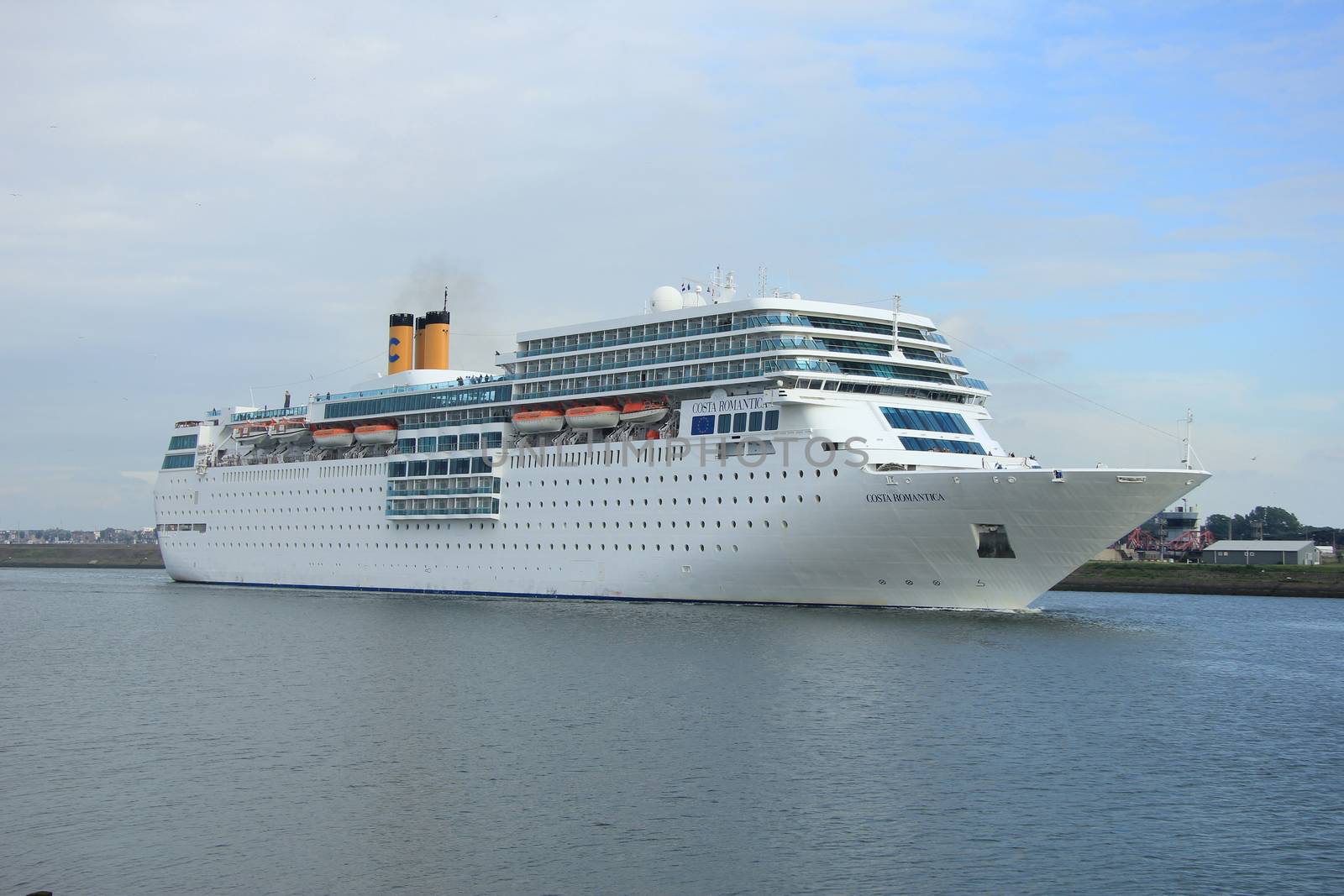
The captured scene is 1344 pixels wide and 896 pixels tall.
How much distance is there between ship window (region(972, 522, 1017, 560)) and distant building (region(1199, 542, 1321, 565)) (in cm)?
5826

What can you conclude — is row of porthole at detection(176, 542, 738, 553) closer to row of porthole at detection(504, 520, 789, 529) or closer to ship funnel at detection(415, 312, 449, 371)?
row of porthole at detection(504, 520, 789, 529)

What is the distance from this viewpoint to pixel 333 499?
5712cm

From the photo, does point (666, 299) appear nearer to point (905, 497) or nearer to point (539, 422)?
point (539, 422)

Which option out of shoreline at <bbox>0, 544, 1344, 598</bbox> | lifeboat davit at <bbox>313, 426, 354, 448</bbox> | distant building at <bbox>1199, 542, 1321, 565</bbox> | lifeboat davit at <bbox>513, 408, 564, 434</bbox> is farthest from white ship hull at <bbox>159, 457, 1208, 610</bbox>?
distant building at <bbox>1199, 542, 1321, 565</bbox>

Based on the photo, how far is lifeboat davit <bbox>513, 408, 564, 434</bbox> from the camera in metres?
48.1

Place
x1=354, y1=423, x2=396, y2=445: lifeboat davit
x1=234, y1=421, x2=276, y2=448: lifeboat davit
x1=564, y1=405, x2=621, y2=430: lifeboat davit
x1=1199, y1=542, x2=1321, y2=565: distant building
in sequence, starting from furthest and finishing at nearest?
x1=1199, y1=542, x2=1321, y2=565: distant building, x1=234, y1=421, x2=276, y2=448: lifeboat davit, x1=354, y1=423, x2=396, y2=445: lifeboat davit, x1=564, y1=405, x2=621, y2=430: lifeboat davit

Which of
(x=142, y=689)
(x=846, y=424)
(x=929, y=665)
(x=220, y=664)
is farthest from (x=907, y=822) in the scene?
(x=846, y=424)

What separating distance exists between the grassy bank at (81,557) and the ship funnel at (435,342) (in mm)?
82078

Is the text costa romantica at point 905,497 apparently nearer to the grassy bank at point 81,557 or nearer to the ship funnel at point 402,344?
the ship funnel at point 402,344

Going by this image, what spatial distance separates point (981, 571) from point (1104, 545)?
3498 millimetres

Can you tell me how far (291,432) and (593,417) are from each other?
22.0m

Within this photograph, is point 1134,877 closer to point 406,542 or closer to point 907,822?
point 907,822

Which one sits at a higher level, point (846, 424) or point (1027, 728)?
point (846, 424)

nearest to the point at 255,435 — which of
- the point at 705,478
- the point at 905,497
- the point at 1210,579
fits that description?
the point at 705,478
